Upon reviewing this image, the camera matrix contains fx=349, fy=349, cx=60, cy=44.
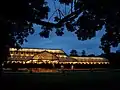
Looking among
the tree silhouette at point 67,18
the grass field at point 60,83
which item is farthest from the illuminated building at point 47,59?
the tree silhouette at point 67,18

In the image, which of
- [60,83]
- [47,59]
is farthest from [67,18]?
[47,59]

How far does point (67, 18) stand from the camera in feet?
57.6

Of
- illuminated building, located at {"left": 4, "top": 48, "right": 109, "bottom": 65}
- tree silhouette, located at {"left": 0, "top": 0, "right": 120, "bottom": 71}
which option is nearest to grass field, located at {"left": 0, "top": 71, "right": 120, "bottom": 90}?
tree silhouette, located at {"left": 0, "top": 0, "right": 120, "bottom": 71}

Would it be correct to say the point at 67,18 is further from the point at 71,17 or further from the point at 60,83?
the point at 60,83

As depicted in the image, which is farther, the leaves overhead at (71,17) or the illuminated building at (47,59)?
the illuminated building at (47,59)

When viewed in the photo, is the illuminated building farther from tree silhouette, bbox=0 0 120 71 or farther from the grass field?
tree silhouette, bbox=0 0 120 71

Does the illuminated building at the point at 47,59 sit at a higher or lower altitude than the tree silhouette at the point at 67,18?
higher

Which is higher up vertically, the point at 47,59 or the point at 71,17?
the point at 47,59

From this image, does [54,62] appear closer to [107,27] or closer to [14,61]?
[14,61]

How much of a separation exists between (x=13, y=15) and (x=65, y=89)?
4635mm

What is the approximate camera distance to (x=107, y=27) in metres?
23.1

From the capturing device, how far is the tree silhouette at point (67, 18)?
16.9 meters

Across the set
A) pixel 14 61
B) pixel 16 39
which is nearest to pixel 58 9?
pixel 16 39

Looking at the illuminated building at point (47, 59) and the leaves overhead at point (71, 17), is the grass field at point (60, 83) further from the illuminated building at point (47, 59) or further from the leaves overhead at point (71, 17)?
the illuminated building at point (47, 59)
